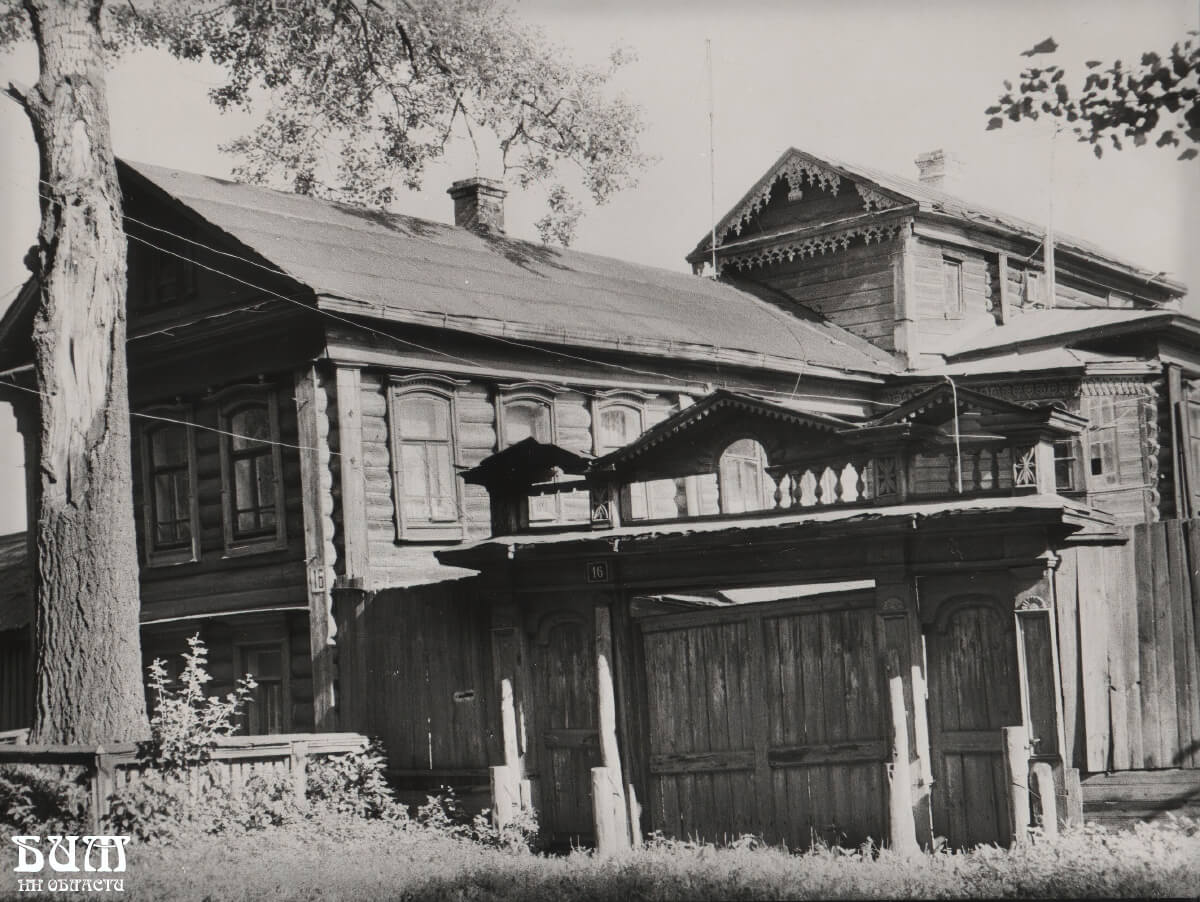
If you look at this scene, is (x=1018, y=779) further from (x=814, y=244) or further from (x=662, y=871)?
(x=814, y=244)

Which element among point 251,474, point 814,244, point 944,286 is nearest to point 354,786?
point 251,474

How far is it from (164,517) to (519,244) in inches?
288

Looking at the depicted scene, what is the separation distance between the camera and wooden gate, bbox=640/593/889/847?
13.3m

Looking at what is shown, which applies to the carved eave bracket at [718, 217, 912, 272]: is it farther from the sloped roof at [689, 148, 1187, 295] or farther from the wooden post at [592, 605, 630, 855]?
the wooden post at [592, 605, 630, 855]

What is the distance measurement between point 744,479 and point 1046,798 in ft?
38.0

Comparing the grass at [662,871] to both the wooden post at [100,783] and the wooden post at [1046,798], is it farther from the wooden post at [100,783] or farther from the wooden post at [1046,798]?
the wooden post at [100,783]

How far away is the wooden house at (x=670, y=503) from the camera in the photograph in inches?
489

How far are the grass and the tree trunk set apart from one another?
195 centimetres

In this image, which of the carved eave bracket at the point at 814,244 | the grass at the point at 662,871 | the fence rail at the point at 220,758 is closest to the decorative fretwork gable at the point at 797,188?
the carved eave bracket at the point at 814,244

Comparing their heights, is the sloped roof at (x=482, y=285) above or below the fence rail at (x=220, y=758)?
above

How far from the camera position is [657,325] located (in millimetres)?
22297

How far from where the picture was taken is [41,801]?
1387cm

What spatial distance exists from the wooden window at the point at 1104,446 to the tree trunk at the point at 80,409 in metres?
15.1

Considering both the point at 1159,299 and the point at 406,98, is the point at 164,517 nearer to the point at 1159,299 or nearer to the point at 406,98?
the point at 406,98
